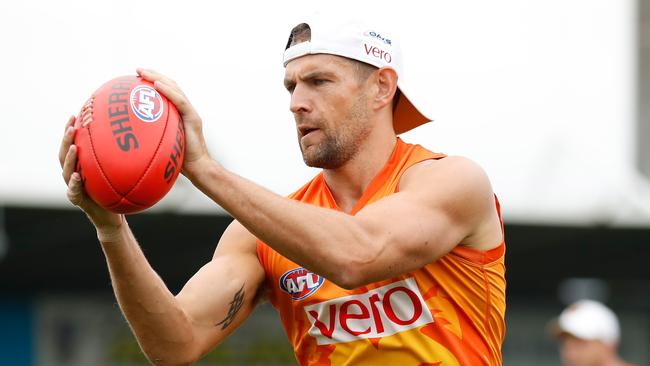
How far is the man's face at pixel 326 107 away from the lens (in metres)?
4.65

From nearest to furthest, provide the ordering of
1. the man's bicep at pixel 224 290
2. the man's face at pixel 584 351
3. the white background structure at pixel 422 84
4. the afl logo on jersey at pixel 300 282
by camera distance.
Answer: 1. the afl logo on jersey at pixel 300 282
2. the man's bicep at pixel 224 290
3. the man's face at pixel 584 351
4. the white background structure at pixel 422 84

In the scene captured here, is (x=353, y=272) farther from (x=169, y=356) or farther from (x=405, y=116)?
(x=405, y=116)

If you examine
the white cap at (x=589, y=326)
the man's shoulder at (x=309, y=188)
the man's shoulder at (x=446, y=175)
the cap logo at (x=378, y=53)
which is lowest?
the white cap at (x=589, y=326)

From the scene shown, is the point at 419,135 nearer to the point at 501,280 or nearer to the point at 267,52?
the point at 267,52

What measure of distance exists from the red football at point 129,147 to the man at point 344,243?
0.17ft

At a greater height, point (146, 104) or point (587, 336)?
point (146, 104)

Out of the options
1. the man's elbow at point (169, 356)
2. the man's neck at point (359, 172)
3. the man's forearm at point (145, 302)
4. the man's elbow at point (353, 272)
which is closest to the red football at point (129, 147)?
the man's forearm at point (145, 302)

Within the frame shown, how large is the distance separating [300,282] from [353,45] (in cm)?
99

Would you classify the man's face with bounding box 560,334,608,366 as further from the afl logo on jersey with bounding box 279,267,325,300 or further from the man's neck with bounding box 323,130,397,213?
the afl logo on jersey with bounding box 279,267,325,300

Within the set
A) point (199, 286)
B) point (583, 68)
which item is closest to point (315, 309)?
point (199, 286)

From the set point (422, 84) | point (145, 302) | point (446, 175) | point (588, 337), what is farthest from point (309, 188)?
point (422, 84)

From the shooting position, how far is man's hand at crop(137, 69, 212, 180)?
3.98 meters

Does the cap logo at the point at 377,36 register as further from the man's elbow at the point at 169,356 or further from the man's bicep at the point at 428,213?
the man's elbow at the point at 169,356

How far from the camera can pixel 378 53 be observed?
4.89 metres
